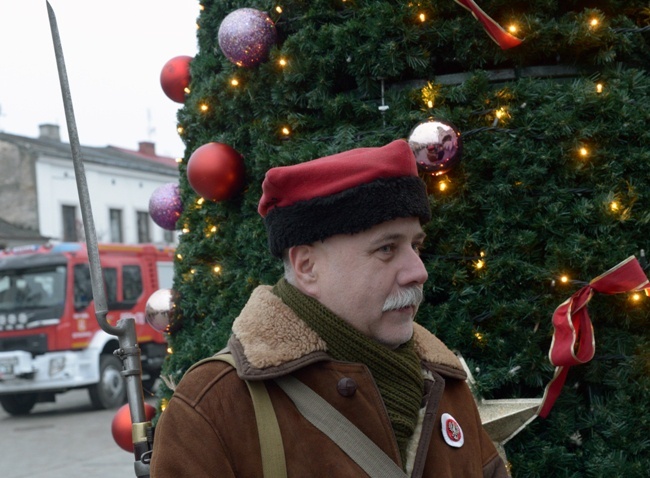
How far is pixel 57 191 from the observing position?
29.4 m

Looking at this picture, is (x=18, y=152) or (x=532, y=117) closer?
(x=532, y=117)

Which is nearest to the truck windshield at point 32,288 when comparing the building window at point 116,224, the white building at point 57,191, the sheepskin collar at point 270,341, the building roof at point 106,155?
the sheepskin collar at point 270,341

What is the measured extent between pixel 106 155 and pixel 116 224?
3012 mm

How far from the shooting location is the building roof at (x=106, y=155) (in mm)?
29250

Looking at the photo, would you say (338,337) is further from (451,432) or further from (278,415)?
(451,432)

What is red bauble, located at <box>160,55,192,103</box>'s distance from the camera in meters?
4.18

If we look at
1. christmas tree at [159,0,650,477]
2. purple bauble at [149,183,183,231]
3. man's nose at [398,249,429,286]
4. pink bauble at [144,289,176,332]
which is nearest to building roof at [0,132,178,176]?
purple bauble at [149,183,183,231]

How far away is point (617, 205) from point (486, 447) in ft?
3.97

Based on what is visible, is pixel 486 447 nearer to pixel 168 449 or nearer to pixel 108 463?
pixel 168 449

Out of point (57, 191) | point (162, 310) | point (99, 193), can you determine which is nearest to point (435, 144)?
point (162, 310)

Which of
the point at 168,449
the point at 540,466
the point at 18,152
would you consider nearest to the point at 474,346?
the point at 540,466

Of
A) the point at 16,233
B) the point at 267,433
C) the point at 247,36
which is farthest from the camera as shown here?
the point at 16,233

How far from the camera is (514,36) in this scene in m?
3.17

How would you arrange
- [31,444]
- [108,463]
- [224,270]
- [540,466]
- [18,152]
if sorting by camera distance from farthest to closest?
[18,152] → [31,444] → [108,463] → [224,270] → [540,466]
